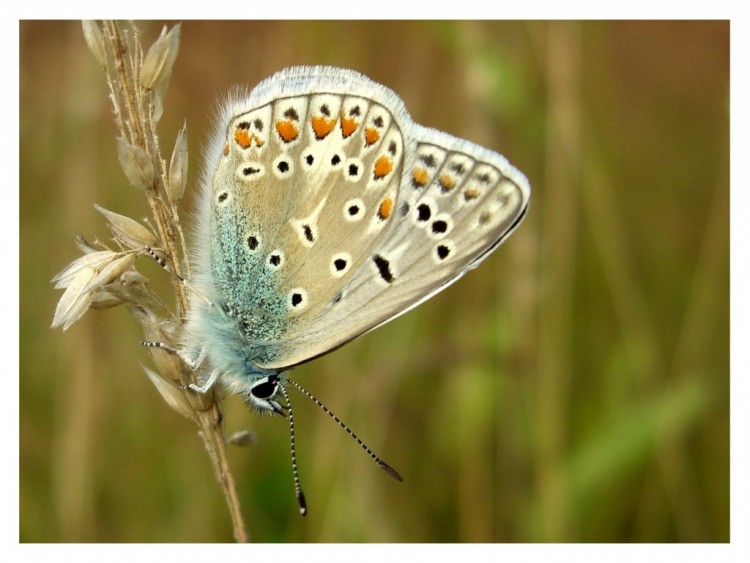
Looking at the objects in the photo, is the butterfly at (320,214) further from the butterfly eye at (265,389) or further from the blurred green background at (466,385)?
the blurred green background at (466,385)

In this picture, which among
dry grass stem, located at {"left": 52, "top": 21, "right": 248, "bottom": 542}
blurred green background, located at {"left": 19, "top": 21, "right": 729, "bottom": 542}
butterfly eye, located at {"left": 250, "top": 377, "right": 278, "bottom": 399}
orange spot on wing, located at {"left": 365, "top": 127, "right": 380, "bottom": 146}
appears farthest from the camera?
blurred green background, located at {"left": 19, "top": 21, "right": 729, "bottom": 542}

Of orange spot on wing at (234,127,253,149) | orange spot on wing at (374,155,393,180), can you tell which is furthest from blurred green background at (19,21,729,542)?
orange spot on wing at (374,155,393,180)

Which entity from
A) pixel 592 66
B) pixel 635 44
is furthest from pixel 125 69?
pixel 635 44

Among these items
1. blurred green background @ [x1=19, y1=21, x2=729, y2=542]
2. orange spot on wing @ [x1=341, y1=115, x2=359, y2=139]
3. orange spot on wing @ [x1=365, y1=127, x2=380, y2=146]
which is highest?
orange spot on wing @ [x1=341, y1=115, x2=359, y2=139]

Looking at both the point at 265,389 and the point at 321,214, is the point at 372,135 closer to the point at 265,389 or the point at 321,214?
the point at 321,214

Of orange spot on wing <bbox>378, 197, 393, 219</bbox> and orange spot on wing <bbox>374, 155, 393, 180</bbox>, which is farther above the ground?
orange spot on wing <bbox>374, 155, 393, 180</bbox>

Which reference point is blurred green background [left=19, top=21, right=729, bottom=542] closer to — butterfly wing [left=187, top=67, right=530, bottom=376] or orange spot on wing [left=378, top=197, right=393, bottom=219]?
butterfly wing [left=187, top=67, right=530, bottom=376]

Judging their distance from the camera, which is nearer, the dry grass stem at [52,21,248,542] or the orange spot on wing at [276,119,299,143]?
the dry grass stem at [52,21,248,542]

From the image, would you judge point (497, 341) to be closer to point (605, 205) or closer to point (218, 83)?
point (605, 205)
